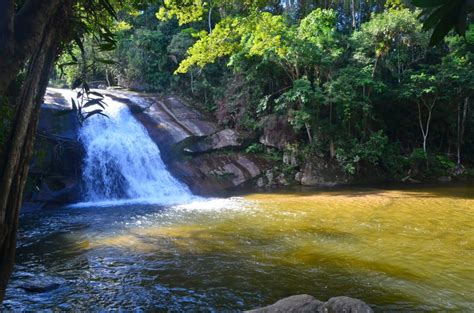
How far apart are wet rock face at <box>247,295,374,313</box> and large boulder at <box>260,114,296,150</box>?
13981 millimetres

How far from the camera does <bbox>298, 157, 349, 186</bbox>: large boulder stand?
17.3m

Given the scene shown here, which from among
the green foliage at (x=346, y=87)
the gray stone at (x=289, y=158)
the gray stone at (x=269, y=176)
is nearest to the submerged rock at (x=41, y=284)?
the green foliage at (x=346, y=87)

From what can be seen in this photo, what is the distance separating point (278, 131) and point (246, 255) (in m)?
11.5

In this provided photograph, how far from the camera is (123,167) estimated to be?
1547 centimetres

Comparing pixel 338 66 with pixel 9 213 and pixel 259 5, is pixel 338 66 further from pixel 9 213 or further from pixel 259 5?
pixel 9 213

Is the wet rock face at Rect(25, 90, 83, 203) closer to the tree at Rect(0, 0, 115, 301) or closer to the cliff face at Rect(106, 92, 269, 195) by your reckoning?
the cliff face at Rect(106, 92, 269, 195)

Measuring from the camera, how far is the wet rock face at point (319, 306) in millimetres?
4367

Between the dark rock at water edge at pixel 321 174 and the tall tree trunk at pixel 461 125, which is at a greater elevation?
the tall tree trunk at pixel 461 125

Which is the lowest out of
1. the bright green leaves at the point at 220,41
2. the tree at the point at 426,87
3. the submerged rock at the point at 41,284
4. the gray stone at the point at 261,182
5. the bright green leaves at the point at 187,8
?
the submerged rock at the point at 41,284

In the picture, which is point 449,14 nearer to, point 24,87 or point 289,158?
point 24,87

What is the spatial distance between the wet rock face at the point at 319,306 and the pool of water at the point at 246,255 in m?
1.01

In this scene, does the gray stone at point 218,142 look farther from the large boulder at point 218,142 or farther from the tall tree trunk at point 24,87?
the tall tree trunk at point 24,87

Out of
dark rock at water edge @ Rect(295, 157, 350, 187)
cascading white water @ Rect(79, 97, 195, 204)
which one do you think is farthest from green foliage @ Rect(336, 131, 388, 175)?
cascading white water @ Rect(79, 97, 195, 204)

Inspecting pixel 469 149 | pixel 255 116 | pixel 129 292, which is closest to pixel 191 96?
pixel 255 116
